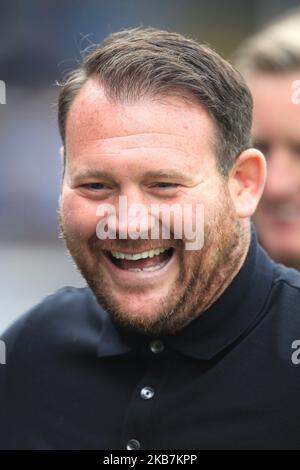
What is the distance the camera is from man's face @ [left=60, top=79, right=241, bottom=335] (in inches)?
89.0

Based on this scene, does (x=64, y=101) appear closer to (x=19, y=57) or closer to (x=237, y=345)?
(x=237, y=345)

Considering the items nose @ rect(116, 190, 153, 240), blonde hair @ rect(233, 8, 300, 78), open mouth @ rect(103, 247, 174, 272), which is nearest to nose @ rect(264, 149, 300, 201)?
blonde hair @ rect(233, 8, 300, 78)

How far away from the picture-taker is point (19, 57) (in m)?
8.84

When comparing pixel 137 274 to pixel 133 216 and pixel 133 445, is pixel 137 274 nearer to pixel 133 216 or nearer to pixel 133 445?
pixel 133 216

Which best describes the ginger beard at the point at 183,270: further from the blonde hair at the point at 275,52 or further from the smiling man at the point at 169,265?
the blonde hair at the point at 275,52

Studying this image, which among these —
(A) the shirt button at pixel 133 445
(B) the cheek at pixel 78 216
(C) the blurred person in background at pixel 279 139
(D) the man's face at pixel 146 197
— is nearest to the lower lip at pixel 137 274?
(D) the man's face at pixel 146 197

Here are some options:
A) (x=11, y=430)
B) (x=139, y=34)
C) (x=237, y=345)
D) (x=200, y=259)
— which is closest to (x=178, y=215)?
(x=200, y=259)

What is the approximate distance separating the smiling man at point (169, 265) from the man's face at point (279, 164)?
899mm

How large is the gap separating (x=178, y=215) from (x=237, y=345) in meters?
0.39

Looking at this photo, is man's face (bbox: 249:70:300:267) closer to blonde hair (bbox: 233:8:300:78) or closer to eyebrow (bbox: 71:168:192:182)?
blonde hair (bbox: 233:8:300:78)

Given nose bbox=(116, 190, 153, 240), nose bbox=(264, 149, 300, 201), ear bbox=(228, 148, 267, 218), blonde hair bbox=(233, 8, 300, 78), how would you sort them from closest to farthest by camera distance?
nose bbox=(116, 190, 153, 240)
ear bbox=(228, 148, 267, 218)
nose bbox=(264, 149, 300, 201)
blonde hair bbox=(233, 8, 300, 78)

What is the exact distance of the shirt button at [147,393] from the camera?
235cm

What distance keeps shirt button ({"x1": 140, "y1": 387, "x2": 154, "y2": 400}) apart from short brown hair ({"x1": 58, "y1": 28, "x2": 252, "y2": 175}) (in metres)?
0.60

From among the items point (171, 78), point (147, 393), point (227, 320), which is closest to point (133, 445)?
point (147, 393)
